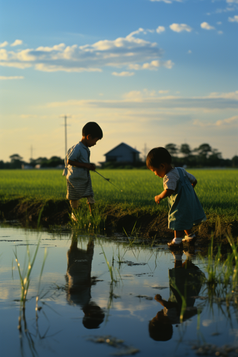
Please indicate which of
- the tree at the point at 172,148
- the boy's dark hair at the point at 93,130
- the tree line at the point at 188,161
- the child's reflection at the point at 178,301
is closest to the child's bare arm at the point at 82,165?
the boy's dark hair at the point at 93,130

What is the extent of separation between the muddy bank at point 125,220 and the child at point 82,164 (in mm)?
523

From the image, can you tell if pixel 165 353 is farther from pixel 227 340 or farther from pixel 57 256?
pixel 57 256

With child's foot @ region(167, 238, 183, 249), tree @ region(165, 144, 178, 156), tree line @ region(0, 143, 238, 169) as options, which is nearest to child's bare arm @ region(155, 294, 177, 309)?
child's foot @ region(167, 238, 183, 249)

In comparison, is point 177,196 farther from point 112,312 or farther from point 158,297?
point 112,312

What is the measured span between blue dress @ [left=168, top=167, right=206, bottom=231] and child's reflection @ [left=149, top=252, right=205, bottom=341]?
82 cm

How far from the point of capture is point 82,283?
3.04 m

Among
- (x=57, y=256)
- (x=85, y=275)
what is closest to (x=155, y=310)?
(x=85, y=275)

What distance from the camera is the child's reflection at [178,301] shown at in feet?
7.06

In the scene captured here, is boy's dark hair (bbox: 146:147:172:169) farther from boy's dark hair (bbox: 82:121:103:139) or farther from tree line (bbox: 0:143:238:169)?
tree line (bbox: 0:143:238:169)

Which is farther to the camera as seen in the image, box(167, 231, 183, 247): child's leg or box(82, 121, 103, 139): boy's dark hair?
box(82, 121, 103, 139): boy's dark hair

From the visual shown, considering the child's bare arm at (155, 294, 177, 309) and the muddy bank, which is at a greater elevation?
the muddy bank

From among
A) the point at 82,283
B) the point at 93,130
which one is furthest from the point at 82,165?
the point at 82,283

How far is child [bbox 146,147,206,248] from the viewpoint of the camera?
14.7ft

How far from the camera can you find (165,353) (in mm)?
1889
